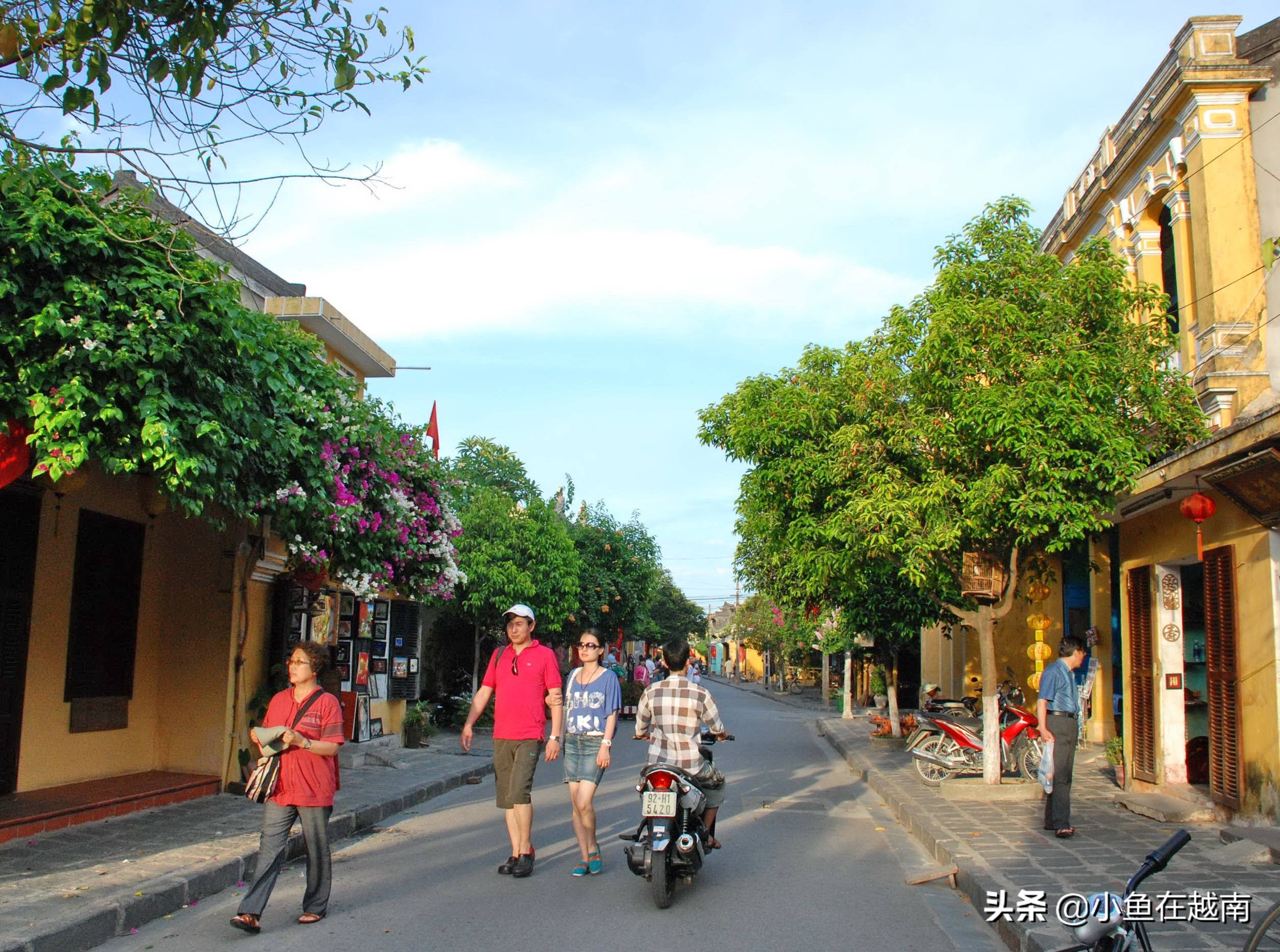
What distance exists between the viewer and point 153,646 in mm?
11250

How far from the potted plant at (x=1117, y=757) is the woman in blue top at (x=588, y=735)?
25.0 feet

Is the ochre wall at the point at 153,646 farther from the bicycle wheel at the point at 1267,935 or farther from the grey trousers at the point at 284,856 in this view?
the bicycle wheel at the point at 1267,935

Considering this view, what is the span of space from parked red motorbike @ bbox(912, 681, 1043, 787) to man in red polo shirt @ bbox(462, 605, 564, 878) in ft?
22.9

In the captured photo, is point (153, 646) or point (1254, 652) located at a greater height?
point (1254, 652)

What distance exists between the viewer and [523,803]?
7.52 meters

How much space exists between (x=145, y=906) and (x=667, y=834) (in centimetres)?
319

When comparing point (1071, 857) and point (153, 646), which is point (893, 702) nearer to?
point (1071, 857)

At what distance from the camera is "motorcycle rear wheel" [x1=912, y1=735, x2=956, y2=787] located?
13242mm

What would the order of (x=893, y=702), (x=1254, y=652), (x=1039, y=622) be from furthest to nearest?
(x=893, y=702) < (x=1039, y=622) < (x=1254, y=652)

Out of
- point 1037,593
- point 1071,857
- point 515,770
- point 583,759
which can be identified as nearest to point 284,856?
point 515,770

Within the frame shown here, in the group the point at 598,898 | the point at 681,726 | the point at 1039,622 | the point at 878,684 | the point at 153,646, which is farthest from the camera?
the point at 878,684

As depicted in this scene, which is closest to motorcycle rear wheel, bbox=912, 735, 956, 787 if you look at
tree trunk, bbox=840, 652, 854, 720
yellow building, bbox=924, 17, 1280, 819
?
yellow building, bbox=924, 17, 1280, 819

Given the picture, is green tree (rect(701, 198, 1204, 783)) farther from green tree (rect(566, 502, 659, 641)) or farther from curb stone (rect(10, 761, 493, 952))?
green tree (rect(566, 502, 659, 641))

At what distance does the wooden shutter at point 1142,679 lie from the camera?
11.8 m
